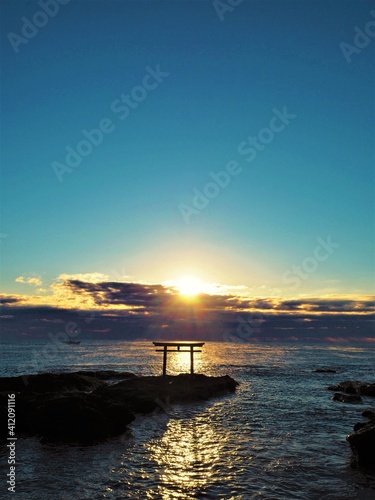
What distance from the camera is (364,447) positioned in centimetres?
1518

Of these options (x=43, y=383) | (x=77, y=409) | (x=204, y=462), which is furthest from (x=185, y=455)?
(x=43, y=383)

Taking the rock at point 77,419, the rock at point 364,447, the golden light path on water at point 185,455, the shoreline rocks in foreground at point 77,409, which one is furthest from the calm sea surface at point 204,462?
the shoreline rocks in foreground at point 77,409

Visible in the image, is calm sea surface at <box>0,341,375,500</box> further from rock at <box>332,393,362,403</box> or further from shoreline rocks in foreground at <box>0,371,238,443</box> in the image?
rock at <box>332,393,362,403</box>

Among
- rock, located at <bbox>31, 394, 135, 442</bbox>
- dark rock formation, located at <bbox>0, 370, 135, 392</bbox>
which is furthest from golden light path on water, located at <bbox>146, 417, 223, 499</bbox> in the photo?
dark rock formation, located at <bbox>0, 370, 135, 392</bbox>

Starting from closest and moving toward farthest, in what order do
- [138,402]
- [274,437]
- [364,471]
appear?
[364,471]
[274,437]
[138,402]

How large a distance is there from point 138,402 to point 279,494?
55.0 ft

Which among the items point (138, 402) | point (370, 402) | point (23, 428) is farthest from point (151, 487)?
point (370, 402)

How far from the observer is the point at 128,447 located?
17.7 meters

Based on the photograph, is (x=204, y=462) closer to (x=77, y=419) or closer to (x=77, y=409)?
(x=77, y=419)

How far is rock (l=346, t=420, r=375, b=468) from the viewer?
15.0 m

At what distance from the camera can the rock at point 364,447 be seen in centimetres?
1503

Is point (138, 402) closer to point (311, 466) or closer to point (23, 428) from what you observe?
point (23, 428)

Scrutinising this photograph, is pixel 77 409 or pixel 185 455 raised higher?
pixel 77 409

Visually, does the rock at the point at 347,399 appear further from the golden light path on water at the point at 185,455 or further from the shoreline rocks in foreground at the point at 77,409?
the golden light path on water at the point at 185,455
